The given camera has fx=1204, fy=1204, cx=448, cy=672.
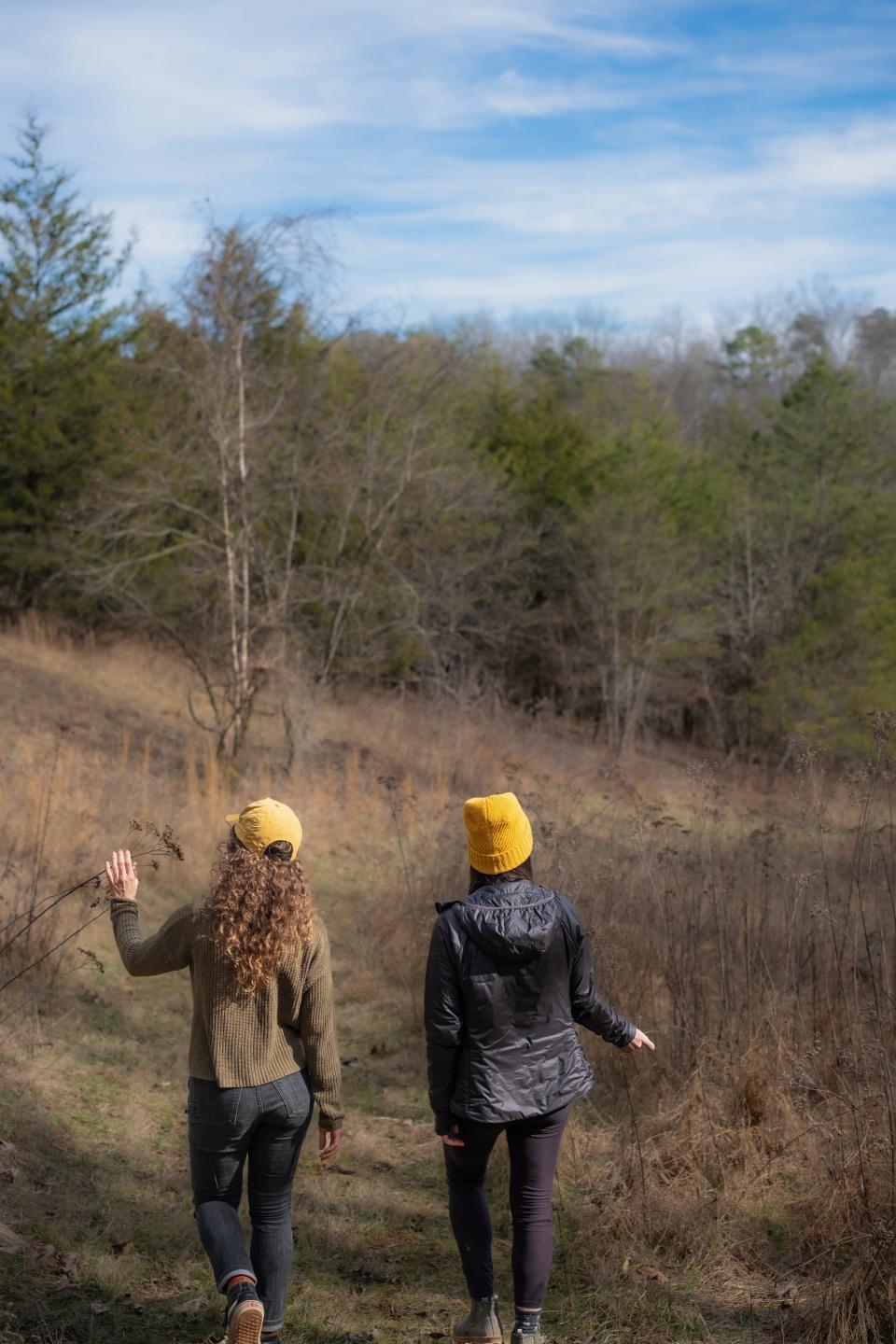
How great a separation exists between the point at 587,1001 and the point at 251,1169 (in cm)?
101

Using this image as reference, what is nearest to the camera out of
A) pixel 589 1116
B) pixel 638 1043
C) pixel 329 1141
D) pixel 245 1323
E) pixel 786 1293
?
pixel 245 1323

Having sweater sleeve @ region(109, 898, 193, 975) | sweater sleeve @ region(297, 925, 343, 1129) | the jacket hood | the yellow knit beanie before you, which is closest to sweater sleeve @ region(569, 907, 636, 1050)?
the jacket hood

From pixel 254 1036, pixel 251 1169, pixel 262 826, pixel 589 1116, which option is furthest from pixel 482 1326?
pixel 589 1116

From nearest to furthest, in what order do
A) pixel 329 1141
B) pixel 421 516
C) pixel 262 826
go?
pixel 262 826 → pixel 329 1141 → pixel 421 516

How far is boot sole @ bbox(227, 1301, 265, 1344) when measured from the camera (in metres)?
2.91

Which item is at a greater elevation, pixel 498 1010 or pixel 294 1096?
pixel 498 1010

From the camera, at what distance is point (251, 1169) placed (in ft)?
10.5

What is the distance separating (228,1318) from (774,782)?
16.5 meters

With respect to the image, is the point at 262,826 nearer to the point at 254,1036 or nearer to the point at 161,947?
the point at 161,947

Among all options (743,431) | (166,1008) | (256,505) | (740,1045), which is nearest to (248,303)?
(256,505)

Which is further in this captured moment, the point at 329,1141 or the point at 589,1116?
the point at 589,1116

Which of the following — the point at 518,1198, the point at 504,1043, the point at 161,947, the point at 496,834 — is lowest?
the point at 518,1198

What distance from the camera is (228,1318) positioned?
296 cm

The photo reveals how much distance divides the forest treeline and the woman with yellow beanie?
8.39 meters
